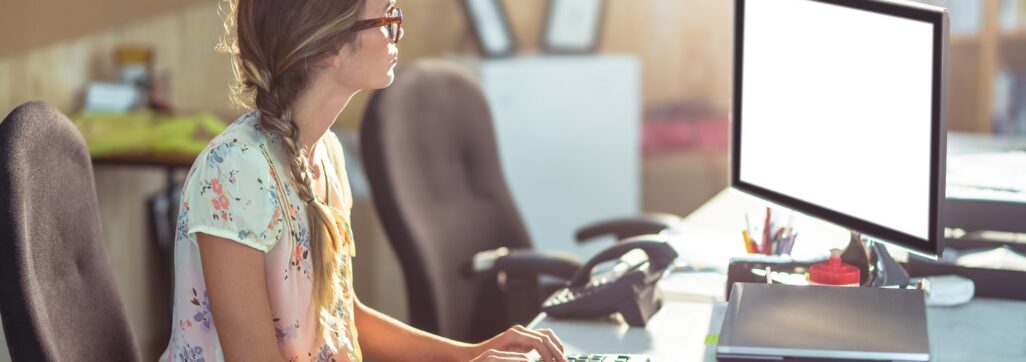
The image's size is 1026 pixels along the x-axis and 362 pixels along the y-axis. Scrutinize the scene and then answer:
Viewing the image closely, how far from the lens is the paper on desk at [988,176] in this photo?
2.04 meters

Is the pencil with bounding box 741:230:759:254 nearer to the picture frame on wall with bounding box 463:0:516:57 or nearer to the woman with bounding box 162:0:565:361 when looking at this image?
the woman with bounding box 162:0:565:361

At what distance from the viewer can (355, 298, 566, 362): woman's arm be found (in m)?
1.61

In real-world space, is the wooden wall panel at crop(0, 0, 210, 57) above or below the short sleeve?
above

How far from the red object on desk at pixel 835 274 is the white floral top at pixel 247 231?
26.4 inches

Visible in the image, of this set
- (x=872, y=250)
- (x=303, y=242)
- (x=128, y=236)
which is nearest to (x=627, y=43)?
(x=128, y=236)

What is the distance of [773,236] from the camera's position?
6.67 ft

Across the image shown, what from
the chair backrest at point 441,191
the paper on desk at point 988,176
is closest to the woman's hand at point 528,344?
the chair backrest at point 441,191

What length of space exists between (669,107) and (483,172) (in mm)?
2023

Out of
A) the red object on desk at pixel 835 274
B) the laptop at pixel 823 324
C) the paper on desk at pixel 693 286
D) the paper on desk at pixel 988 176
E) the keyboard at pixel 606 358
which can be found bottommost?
the paper on desk at pixel 693 286

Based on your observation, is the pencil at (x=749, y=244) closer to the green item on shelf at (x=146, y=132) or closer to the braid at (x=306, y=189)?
the braid at (x=306, y=189)

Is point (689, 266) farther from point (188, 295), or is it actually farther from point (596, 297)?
point (188, 295)

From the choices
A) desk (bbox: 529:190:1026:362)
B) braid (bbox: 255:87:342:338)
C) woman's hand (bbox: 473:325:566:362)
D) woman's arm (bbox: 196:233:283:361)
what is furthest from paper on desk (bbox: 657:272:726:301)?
woman's arm (bbox: 196:233:283:361)

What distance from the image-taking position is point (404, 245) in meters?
2.28

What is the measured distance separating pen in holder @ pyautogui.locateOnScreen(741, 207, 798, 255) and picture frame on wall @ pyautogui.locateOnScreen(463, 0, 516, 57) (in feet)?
7.02
